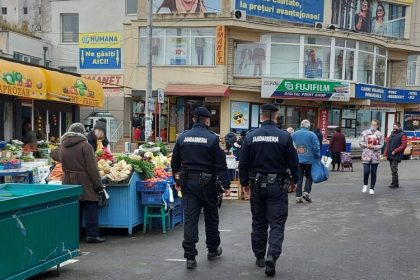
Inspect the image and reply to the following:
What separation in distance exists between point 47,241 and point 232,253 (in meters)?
2.62

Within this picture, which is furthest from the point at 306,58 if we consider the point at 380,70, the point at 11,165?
the point at 11,165

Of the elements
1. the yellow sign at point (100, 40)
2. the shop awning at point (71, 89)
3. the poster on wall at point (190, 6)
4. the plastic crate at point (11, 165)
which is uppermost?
the poster on wall at point (190, 6)

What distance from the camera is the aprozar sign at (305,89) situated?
28.4 metres

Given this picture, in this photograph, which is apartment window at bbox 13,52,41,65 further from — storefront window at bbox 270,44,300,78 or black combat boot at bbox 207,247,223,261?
black combat boot at bbox 207,247,223,261

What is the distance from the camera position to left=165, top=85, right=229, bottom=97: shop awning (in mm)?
27047

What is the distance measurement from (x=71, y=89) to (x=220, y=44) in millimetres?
9048

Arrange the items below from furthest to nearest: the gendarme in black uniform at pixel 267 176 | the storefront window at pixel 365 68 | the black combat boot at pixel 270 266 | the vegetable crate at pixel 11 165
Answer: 1. the storefront window at pixel 365 68
2. the vegetable crate at pixel 11 165
3. the gendarme in black uniform at pixel 267 176
4. the black combat boot at pixel 270 266

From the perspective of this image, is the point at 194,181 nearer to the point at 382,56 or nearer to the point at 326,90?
the point at 326,90

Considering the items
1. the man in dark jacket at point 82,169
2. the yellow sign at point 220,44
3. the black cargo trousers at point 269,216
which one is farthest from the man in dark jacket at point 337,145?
the black cargo trousers at point 269,216

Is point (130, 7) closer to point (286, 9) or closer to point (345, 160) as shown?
point (286, 9)

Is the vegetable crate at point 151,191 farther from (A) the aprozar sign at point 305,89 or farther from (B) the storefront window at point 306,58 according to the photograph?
(B) the storefront window at point 306,58

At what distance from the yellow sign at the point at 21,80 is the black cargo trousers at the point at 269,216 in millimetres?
12122

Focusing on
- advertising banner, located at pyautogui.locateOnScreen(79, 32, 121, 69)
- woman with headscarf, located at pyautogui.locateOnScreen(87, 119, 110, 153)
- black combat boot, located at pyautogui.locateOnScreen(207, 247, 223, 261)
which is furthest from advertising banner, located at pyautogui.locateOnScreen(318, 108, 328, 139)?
black combat boot, located at pyautogui.locateOnScreen(207, 247, 223, 261)

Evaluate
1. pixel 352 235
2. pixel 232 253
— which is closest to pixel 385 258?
pixel 352 235
